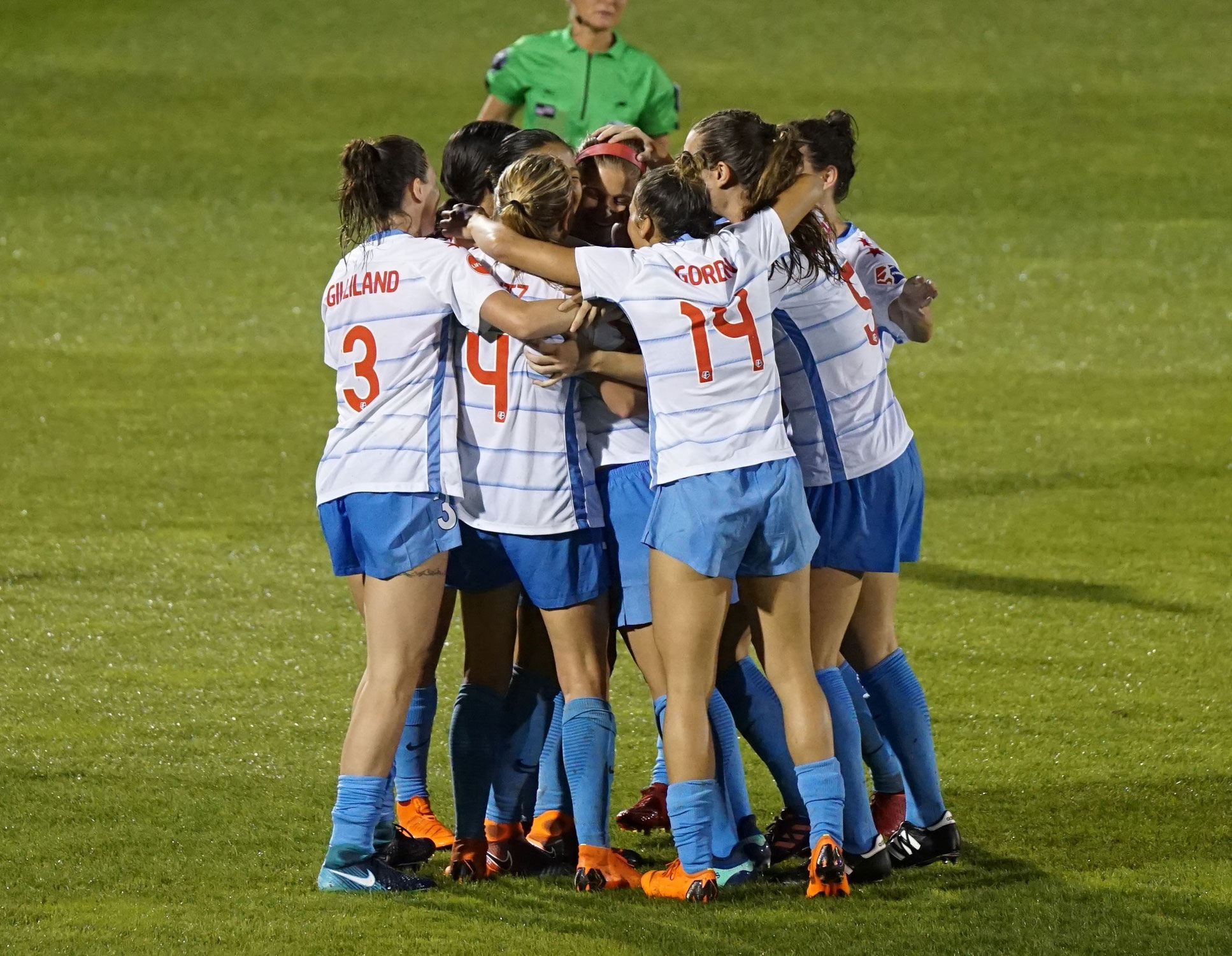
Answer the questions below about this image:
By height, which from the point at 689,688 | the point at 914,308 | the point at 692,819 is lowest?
the point at 692,819

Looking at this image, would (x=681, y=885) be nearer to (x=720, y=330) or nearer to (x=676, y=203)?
(x=720, y=330)

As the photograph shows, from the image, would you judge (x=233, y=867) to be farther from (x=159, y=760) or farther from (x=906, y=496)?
(x=906, y=496)

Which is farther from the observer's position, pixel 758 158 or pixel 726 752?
pixel 726 752

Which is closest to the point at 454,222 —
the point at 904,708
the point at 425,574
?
the point at 425,574

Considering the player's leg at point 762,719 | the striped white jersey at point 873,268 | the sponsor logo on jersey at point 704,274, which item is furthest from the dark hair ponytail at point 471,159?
the player's leg at point 762,719

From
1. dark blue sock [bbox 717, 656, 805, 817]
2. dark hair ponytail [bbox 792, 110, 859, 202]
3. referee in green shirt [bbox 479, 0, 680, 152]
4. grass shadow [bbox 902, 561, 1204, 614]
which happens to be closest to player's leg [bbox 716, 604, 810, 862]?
dark blue sock [bbox 717, 656, 805, 817]

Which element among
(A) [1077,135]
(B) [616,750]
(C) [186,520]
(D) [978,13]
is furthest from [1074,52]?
(B) [616,750]

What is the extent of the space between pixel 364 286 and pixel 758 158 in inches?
35.6

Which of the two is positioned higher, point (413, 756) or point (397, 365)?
point (397, 365)

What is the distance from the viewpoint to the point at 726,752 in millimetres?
3932

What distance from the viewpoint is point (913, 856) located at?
13.3ft

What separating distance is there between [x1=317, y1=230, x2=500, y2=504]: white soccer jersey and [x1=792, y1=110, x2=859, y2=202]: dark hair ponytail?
90cm

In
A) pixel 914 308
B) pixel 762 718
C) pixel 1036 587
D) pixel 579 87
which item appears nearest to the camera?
pixel 762 718

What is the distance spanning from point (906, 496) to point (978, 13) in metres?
19.5
